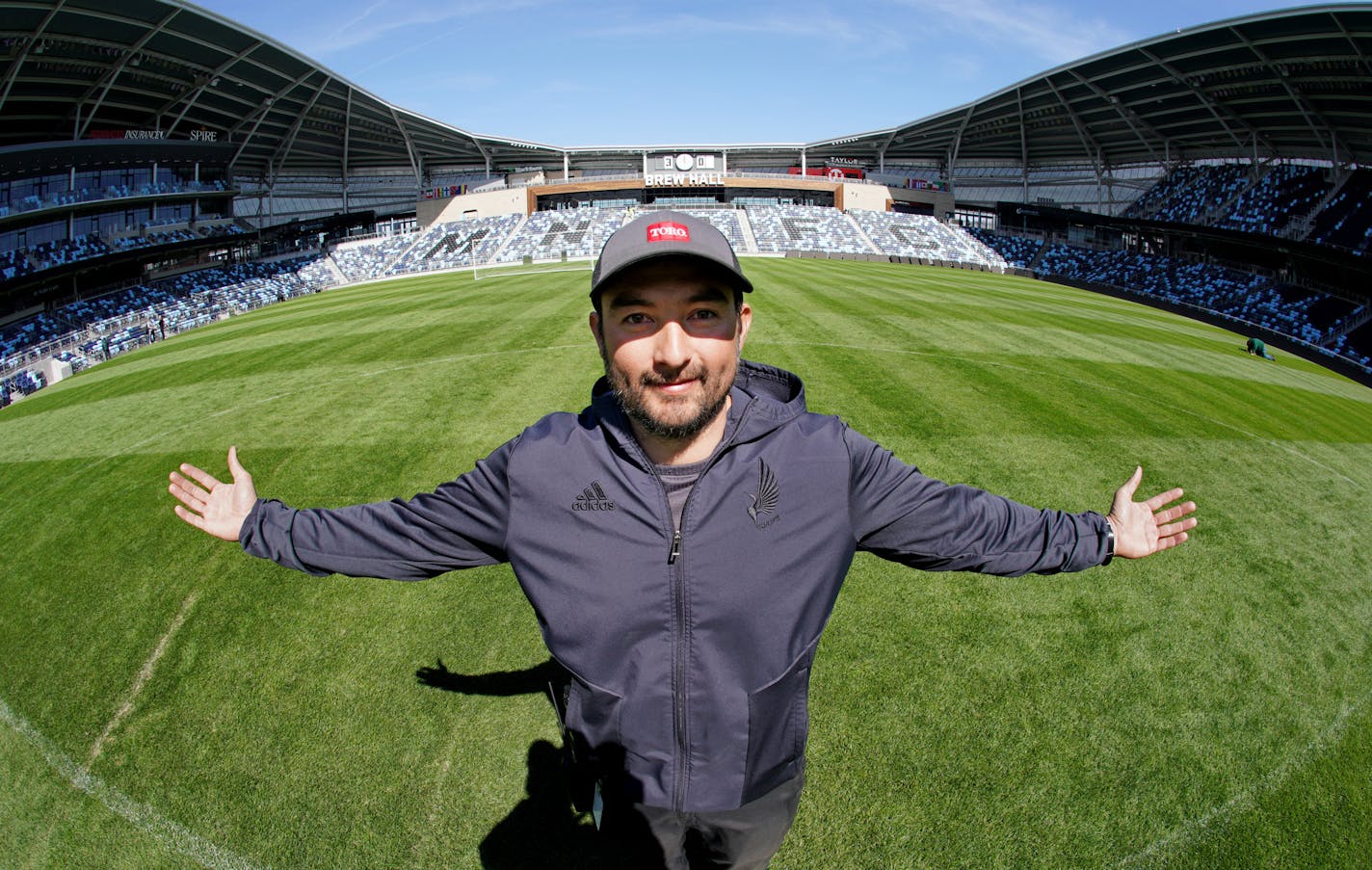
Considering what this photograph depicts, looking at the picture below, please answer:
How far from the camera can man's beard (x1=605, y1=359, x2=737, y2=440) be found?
89.4 inches

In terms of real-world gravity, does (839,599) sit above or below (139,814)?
above

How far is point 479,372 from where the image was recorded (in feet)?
53.1

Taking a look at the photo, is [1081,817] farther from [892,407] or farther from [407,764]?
[892,407]

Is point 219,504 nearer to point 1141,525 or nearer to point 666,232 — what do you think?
point 666,232

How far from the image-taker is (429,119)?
61.8 meters

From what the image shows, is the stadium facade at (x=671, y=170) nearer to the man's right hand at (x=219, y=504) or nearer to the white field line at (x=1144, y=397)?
the white field line at (x=1144, y=397)

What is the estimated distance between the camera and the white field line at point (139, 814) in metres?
4.65

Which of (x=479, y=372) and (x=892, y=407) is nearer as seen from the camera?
(x=892, y=407)

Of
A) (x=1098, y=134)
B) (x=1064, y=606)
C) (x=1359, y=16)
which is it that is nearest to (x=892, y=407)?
(x=1064, y=606)

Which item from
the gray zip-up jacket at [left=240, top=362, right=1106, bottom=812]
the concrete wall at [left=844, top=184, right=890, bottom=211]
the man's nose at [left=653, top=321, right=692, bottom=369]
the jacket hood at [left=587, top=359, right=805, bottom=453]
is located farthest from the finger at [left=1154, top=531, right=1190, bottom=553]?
the concrete wall at [left=844, top=184, right=890, bottom=211]

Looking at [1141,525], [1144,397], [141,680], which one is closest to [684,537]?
[1141,525]

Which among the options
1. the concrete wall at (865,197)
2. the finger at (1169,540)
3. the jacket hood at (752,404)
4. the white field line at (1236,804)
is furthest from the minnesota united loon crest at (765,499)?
the concrete wall at (865,197)

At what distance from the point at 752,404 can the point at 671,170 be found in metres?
82.7

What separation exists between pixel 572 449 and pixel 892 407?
38.2 ft
